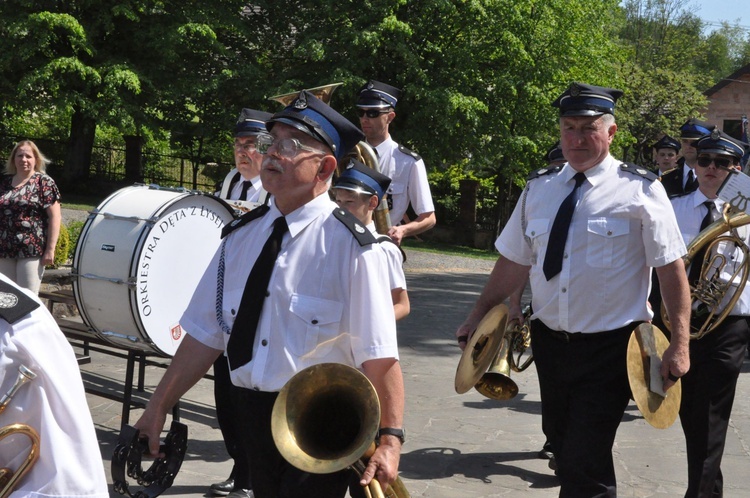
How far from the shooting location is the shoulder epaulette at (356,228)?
10.6ft

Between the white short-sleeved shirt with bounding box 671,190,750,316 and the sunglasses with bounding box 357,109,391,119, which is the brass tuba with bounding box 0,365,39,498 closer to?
the white short-sleeved shirt with bounding box 671,190,750,316

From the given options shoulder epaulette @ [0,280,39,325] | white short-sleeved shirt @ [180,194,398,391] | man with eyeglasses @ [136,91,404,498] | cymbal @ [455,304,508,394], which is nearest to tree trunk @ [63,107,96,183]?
cymbal @ [455,304,508,394]

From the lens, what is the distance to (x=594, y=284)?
4.39 meters

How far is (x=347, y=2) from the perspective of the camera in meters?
24.5

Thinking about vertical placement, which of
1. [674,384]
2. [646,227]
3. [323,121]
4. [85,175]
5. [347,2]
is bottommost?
→ [85,175]

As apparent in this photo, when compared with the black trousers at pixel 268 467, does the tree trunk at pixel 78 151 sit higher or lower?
lower

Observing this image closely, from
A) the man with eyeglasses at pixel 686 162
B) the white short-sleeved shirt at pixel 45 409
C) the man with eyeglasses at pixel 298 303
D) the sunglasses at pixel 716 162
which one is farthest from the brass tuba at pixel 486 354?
the man with eyeglasses at pixel 686 162

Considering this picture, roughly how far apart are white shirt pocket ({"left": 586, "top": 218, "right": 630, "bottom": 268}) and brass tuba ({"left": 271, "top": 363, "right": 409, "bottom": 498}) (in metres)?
1.72

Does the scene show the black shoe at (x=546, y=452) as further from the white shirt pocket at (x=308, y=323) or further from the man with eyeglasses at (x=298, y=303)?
the white shirt pocket at (x=308, y=323)

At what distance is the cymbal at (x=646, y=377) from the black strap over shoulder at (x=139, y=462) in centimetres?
189

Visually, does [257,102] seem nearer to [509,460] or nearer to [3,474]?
[509,460]

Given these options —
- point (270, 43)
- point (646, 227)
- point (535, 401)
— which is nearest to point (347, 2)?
point (270, 43)

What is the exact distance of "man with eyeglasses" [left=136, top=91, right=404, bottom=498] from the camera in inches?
125

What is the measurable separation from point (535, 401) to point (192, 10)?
62.2 ft
